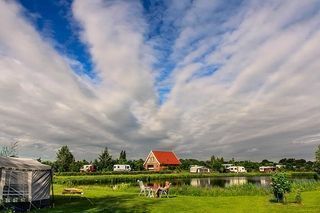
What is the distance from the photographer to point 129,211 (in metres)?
18.5

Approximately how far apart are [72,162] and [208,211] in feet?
244

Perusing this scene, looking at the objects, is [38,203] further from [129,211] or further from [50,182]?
[129,211]

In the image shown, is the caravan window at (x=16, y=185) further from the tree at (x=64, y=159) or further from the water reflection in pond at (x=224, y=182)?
the tree at (x=64, y=159)

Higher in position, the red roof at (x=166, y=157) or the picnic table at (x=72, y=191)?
the red roof at (x=166, y=157)

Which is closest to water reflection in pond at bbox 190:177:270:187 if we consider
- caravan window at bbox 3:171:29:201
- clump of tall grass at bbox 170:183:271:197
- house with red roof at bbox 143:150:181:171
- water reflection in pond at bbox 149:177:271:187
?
water reflection in pond at bbox 149:177:271:187

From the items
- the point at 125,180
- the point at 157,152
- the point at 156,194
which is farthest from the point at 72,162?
the point at 156,194

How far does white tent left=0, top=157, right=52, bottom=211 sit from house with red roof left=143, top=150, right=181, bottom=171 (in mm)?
72354

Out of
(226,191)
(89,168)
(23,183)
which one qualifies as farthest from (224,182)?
(89,168)

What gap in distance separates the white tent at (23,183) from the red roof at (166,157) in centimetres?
7425

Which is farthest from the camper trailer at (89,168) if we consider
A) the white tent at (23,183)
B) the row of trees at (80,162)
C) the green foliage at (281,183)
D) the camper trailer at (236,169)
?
the green foliage at (281,183)

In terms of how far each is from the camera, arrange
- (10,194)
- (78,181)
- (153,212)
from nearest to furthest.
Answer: (153,212), (10,194), (78,181)

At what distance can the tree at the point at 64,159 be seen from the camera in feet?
276

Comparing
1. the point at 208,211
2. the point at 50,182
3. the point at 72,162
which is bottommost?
the point at 208,211

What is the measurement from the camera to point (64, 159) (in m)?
84.6
